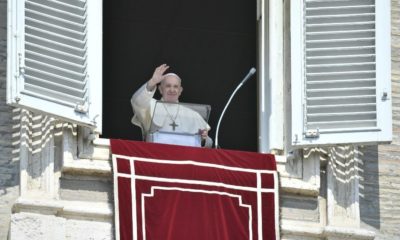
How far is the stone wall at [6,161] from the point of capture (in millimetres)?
15961

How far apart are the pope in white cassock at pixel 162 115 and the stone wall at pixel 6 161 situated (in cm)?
111

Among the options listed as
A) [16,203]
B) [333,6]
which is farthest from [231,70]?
[16,203]

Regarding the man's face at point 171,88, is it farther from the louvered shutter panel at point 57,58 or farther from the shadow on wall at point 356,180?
the shadow on wall at point 356,180

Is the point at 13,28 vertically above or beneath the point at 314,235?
above

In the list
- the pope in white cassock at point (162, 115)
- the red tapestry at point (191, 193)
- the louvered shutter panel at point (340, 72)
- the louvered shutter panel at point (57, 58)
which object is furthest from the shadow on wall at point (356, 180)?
the louvered shutter panel at point (57, 58)

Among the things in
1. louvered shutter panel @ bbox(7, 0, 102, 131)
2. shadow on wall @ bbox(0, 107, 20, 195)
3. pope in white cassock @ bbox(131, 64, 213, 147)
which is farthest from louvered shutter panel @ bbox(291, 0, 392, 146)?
shadow on wall @ bbox(0, 107, 20, 195)

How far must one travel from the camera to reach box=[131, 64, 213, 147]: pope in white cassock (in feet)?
55.7

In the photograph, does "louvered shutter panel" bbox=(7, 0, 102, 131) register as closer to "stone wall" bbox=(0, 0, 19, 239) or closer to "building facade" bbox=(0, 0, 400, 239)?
"building facade" bbox=(0, 0, 400, 239)

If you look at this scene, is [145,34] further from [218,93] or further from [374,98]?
[374,98]

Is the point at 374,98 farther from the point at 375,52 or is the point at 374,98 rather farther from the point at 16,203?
the point at 16,203

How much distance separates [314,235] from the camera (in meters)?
16.3

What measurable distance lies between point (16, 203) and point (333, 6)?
2.47 m

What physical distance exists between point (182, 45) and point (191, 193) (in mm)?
2889

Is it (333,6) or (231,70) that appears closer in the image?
(333,6)
